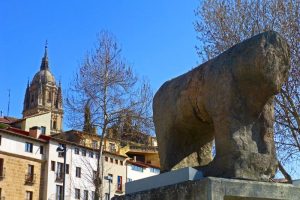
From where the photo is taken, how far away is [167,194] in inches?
206

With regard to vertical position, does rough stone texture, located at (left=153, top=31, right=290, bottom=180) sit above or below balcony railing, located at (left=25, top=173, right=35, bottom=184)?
below

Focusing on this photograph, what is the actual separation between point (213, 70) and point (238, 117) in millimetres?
582

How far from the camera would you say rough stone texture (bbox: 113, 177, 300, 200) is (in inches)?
191

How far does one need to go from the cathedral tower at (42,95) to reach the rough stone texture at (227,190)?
123989 mm

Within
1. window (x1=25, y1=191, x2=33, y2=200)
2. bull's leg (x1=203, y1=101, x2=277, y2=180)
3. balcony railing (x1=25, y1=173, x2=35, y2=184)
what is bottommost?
bull's leg (x1=203, y1=101, x2=277, y2=180)

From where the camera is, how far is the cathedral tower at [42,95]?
13262 cm

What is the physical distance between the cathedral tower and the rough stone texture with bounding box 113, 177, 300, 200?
124 metres

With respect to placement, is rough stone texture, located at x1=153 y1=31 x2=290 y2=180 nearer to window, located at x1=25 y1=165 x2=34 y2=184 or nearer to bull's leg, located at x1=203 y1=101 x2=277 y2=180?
bull's leg, located at x1=203 y1=101 x2=277 y2=180

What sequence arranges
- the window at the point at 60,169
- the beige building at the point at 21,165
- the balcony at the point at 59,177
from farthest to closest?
the window at the point at 60,169
the balcony at the point at 59,177
the beige building at the point at 21,165

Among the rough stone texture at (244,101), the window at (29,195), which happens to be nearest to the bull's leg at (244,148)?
the rough stone texture at (244,101)

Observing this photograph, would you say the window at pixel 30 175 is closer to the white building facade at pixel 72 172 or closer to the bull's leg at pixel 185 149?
the white building facade at pixel 72 172

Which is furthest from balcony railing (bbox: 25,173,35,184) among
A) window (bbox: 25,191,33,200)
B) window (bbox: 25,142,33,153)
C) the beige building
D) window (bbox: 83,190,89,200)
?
window (bbox: 83,190,89,200)

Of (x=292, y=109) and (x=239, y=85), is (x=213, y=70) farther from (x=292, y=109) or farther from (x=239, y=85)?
(x=292, y=109)

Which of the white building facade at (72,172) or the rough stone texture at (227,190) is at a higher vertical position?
the white building facade at (72,172)
